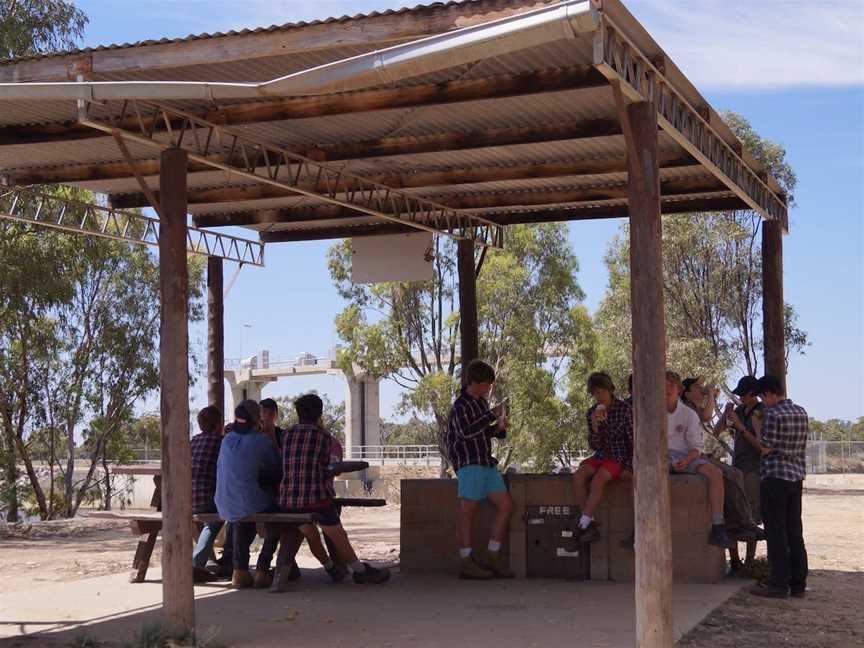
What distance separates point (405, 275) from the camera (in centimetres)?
1456

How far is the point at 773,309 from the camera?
A: 1273 cm

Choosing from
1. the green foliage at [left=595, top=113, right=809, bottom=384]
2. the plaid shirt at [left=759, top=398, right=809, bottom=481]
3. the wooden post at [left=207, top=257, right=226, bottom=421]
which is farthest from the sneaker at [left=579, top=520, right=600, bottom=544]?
the green foliage at [left=595, top=113, right=809, bottom=384]

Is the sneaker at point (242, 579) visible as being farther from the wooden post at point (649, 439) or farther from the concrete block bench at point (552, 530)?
the wooden post at point (649, 439)

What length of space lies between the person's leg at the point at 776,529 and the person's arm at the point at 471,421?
7.29 ft

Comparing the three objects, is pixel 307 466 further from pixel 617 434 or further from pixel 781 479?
pixel 781 479

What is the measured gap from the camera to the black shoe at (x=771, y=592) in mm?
9153

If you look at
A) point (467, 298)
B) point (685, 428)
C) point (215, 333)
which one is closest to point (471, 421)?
point (685, 428)

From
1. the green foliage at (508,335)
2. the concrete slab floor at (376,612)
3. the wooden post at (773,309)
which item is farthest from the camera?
the green foliage at (508,335)

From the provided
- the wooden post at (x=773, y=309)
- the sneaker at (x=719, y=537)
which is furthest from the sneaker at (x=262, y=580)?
the wooden post at (x=773, y=309)

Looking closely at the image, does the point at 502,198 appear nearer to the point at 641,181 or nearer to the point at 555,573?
the point at 555,573

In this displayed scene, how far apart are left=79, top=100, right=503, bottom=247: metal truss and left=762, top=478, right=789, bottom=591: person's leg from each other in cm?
520

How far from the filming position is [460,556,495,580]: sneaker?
9930 millimetres

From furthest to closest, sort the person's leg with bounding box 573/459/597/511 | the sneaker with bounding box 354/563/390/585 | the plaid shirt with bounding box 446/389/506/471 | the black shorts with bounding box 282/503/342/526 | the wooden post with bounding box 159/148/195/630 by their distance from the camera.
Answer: the sneaker with bounding box 354/563/390/585 → the person's leg with bounding box 573/459/597/511 → the plaid shirt with bounding box 446/389/506/471 → the black shorts with bounding box 282/503/342/526 → the wooden post with bounding box 159/148/195/630

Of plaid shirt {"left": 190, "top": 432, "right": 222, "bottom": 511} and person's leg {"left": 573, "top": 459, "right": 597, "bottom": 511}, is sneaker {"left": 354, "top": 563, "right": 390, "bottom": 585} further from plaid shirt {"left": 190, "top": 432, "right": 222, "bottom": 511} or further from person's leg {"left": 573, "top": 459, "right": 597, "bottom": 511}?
person's leg {"left": 573, "top": 459, "right": 597, "bottom": 511}
